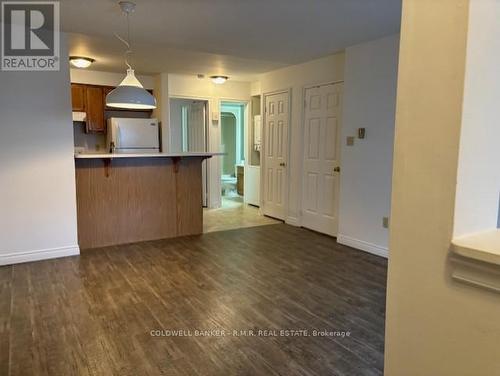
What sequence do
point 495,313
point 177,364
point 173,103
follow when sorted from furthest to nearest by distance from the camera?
point 173,103
point 177,364
point 495,313

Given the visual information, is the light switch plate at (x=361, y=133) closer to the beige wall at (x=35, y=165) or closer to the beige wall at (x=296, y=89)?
the beige wall at (x=296, y=89)

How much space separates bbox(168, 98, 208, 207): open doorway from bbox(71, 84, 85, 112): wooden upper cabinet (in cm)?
146

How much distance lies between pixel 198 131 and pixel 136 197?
2.57 metres

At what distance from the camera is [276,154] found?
18.2 ft

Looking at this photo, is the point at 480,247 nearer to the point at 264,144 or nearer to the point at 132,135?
the point at 264,144

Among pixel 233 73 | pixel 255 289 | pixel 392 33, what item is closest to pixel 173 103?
pixel 233 73

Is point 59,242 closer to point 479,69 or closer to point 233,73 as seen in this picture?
point 233,73

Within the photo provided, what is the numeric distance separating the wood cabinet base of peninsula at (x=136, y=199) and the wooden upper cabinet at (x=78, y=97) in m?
2.12

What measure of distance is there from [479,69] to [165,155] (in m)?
3.89

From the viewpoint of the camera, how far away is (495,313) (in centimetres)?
70

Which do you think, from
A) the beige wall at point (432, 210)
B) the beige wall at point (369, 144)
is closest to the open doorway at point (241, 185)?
the beige wall at point (369, 144)

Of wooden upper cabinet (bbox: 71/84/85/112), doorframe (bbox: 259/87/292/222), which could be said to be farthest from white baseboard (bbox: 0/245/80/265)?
doorframe (bbox: 259/87/292/222)

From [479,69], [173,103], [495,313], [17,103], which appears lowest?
[495,313]

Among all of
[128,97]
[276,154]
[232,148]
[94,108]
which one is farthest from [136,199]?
[232,148]
